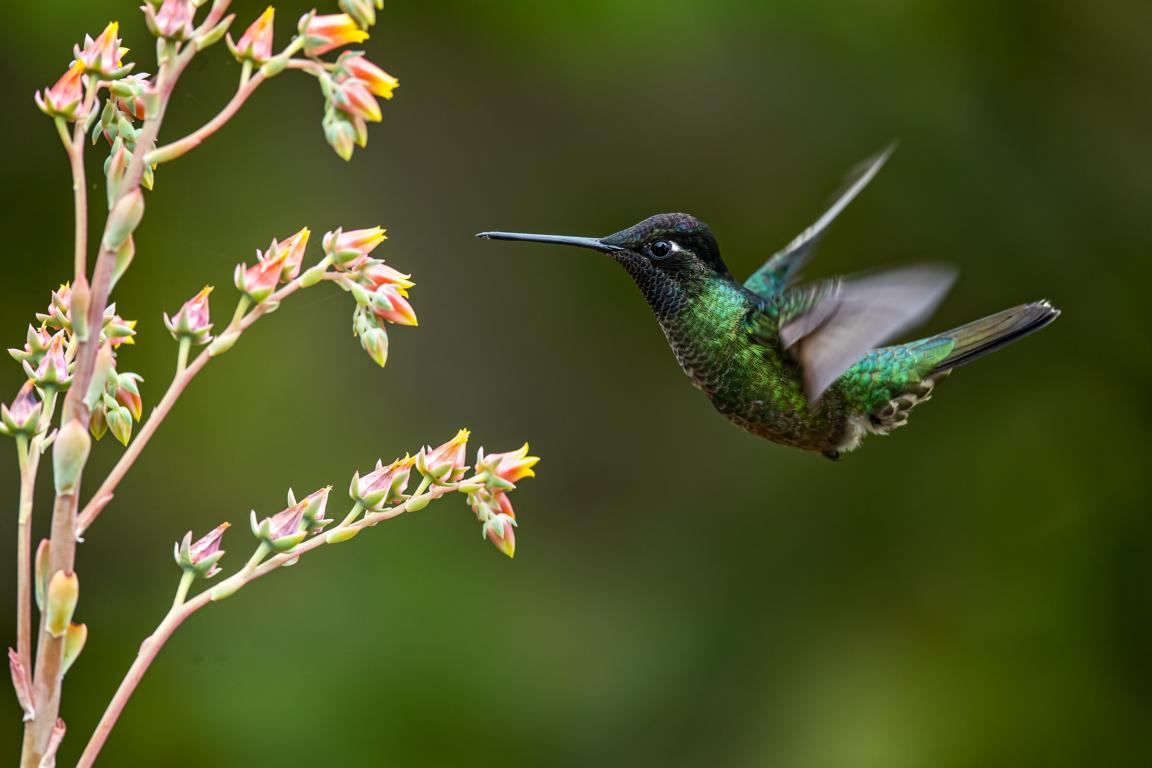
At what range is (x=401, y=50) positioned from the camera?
5.25 m

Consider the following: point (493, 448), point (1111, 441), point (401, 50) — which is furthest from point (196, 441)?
point (1111, 441)

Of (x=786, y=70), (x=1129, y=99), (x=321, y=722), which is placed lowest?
(x=321, y=722)

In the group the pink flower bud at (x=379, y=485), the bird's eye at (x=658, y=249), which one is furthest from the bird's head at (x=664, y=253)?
the pink flower bud at (x=379, y=485)

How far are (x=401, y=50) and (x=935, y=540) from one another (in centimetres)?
301

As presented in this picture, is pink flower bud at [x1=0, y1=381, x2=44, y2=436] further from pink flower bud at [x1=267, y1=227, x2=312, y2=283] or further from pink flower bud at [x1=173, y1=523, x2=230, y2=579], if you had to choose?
pink flower bud at [x1=267, y1=227, x2=312, y2=283]

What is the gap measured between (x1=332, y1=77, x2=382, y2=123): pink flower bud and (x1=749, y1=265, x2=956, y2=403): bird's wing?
0.88m

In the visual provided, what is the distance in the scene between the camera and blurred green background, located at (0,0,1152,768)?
4.62m

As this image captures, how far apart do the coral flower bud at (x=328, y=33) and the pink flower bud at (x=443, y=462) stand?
1.89ft

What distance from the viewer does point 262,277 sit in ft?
5.48

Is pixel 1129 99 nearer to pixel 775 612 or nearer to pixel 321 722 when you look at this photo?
pixel 775 612

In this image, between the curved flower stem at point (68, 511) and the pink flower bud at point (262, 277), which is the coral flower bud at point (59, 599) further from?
the pink flower bud at point (262, 277)

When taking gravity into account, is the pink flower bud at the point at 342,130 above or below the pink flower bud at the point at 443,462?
above

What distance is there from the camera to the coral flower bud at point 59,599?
1.41 meters

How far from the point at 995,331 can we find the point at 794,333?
1.91 ft
